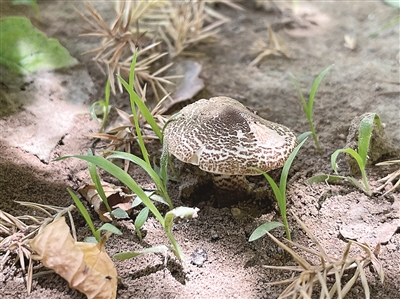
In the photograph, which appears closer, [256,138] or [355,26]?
[256,138]

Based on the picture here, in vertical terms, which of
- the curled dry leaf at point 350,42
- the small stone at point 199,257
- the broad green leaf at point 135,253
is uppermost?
the curled dry leaf at point 350,42

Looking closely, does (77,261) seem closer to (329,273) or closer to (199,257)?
(199,257)

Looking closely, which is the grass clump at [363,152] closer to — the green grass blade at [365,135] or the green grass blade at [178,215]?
the green grass blade at [365,135]

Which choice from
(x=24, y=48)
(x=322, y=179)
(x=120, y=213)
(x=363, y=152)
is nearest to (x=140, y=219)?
(x=120, y=213)

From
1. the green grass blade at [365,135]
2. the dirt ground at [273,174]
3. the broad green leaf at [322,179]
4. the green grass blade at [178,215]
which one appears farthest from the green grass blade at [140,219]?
the green grass blade at [365,135]

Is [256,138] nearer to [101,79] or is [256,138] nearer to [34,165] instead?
[34,165]

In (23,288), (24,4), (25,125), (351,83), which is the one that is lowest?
(23,288)

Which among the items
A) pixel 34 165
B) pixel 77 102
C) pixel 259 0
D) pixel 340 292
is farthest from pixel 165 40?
pixel 340 292
